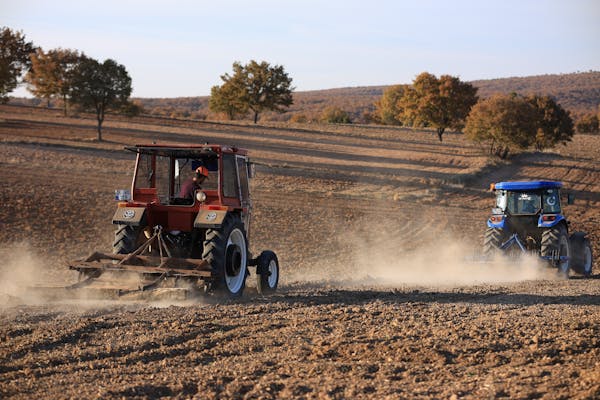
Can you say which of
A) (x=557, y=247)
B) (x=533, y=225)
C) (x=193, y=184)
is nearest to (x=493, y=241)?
(x=533, y=225)

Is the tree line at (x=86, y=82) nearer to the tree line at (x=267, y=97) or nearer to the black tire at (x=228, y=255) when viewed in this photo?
the tree line at (x=267, y=97)

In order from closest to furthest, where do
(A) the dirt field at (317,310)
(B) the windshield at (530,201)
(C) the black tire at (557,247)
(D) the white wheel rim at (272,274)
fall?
(A) the dirt field at (317,310), (D) the white wheel rim at (272,274), (C) the black tire at (557,247), (B) the windshield at (530,201)

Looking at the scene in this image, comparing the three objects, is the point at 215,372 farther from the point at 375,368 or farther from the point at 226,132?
the point at 226,132

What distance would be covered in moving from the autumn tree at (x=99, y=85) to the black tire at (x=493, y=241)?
88.5 feet

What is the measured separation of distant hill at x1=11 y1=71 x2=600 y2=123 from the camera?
124 metres

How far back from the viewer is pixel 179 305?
32.5ft

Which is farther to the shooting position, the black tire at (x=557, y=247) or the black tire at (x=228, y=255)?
the black tire at (x=557, y=247)

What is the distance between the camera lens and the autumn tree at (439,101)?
5722cm

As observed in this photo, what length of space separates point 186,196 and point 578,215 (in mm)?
19260

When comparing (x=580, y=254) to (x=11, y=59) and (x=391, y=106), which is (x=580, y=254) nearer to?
(x=11, y=59)

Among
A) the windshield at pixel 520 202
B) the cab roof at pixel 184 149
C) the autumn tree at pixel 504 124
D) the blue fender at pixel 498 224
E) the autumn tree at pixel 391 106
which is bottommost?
the blue fender at pixel 498 224

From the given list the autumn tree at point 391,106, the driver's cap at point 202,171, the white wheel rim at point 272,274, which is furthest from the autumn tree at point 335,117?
the driver's cap at point 202,171

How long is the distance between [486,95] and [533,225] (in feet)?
433

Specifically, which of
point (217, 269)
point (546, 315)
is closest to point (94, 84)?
point (217, 269)
